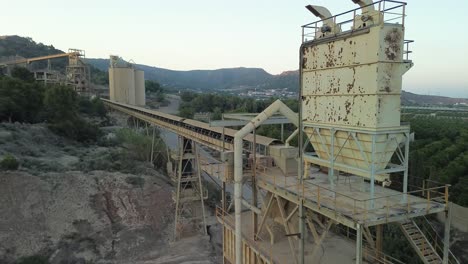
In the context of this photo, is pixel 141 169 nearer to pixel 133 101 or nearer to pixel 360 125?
pixel 360 125

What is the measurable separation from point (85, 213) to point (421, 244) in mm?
21915

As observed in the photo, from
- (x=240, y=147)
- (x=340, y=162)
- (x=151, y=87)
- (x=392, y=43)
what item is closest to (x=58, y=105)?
(x=240, y=147)

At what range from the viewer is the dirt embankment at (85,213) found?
22.0m

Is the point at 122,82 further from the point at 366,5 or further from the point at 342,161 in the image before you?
the point at 366,5

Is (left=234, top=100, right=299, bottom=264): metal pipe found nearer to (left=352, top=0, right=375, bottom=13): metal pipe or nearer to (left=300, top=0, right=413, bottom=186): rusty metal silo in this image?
(left=300, top=0, right=413, bottom=186): rusty metal silo

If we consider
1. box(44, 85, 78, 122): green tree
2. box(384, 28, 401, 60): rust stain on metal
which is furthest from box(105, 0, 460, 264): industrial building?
box(44, 85, 78, 122): green tree

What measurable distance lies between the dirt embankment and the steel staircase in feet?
45.9

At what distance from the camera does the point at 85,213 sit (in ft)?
81.1

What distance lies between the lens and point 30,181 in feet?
83.0

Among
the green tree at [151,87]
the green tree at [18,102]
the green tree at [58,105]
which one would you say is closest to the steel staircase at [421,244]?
the green tree at [58,105]

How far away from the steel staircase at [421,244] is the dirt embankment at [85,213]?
1398 cm

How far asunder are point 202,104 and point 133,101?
58.3 feet

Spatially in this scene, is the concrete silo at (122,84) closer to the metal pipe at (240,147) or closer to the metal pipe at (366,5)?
the metal pipe at (240,147)

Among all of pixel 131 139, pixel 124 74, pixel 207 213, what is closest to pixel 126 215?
pixel 207 213
